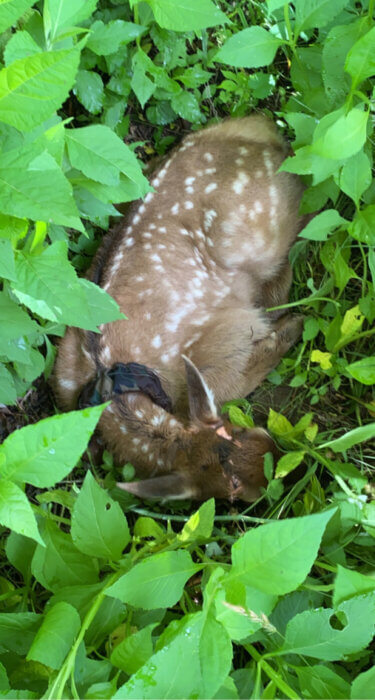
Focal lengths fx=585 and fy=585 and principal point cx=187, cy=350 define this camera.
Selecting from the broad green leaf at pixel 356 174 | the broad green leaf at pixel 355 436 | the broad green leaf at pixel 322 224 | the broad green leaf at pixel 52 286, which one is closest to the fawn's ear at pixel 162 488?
the broad green leaf at pixel 355 436

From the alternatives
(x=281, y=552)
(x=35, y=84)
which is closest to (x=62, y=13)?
(x=35, y=84)

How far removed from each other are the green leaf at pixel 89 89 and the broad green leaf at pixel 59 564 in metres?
2.23

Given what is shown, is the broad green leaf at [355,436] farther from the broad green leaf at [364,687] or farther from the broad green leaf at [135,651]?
the broad green leaf at [135,651]

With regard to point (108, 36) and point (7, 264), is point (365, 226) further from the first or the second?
point (7, 264)

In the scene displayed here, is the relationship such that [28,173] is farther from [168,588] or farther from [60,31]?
[168,588]

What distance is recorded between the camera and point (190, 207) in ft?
10.6

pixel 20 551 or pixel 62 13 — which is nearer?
pixel 62 13

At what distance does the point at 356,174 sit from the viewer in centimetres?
239

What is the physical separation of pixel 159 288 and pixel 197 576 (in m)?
1.49

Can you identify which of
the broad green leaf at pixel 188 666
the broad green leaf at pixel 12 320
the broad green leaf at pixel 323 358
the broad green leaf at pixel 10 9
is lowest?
the broad green leaf at pixel 323 358

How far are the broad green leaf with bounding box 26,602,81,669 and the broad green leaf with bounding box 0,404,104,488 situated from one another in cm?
51

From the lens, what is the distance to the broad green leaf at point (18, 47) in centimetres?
160

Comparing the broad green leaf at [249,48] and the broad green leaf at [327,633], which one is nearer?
the broad green leaf at [327,633]

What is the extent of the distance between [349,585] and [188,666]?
0.56m
